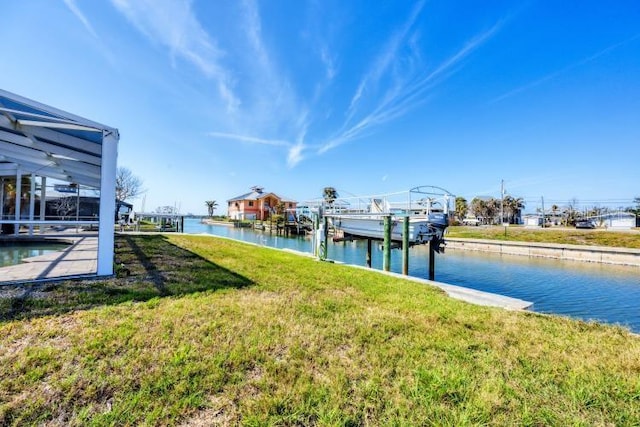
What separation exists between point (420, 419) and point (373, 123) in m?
20.5

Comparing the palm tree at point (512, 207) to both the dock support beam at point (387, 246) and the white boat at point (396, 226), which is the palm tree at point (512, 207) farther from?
the dock support beam at point (387, 246)

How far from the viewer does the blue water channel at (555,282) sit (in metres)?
8.09

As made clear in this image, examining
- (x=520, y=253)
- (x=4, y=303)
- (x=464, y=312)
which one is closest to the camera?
(x=4, y=303)

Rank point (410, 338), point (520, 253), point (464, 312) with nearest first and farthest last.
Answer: point (410, 338), point (464, 312), point (520, 253)

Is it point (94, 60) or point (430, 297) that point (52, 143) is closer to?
point (94, 60)

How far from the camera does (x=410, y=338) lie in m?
3.18

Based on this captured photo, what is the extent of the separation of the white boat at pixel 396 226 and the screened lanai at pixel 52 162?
8.33 meters

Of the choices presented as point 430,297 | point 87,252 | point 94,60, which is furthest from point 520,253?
point 94,60

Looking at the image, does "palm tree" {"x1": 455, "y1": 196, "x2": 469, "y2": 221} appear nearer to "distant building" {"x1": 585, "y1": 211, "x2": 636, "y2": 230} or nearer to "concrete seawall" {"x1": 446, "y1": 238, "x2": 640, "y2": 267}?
"distant building" {"x1": 585, "y1": 211, "x2": 636, "y2": 230}

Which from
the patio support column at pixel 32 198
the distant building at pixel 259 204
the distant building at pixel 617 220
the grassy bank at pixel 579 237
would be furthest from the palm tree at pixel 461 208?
the patio support column at pixel 32 198

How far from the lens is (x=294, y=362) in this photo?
257 cm

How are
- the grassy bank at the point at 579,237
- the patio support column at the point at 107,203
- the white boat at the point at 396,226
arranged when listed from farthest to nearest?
the grassy bank at the point at 579,237, the white boat at the point at 396,226, the patio support column at the point at 107,203

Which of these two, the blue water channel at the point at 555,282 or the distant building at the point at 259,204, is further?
the distant building at the point at 259,204

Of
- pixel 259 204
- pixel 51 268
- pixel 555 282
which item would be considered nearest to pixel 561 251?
pixel 555 282
